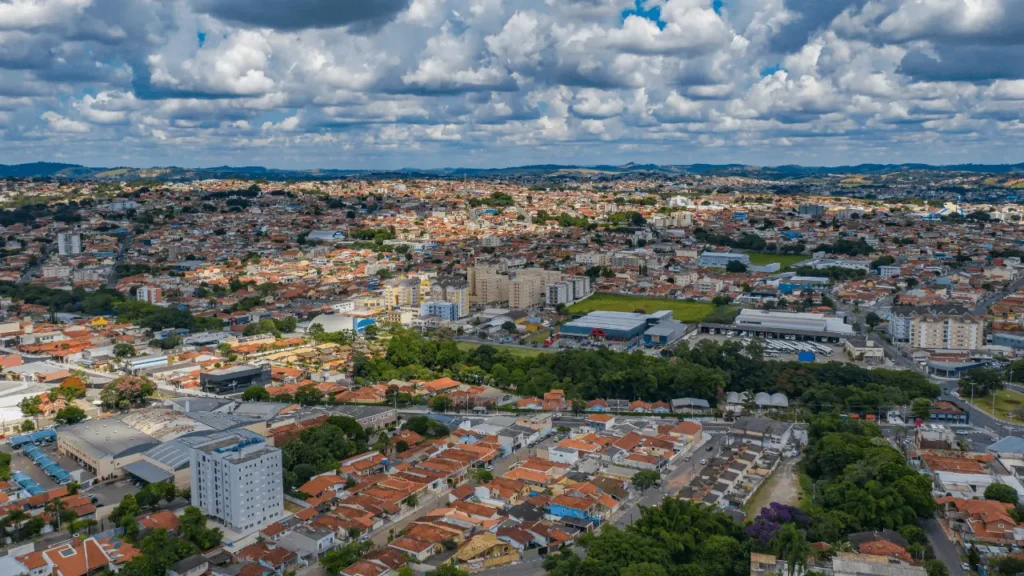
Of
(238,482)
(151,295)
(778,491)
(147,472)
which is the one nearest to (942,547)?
(778,491)

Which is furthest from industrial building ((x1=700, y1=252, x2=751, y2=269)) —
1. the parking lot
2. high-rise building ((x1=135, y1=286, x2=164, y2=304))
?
the parking lot

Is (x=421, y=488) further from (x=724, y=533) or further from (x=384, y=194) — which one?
(x=384, y=194)

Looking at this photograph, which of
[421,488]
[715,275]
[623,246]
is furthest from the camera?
[623,246]

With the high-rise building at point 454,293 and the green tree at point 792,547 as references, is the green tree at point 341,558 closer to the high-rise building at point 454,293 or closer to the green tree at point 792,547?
the green tree at point 792,547

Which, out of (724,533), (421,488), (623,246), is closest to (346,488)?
(421,488)

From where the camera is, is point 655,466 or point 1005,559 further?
point 655,466

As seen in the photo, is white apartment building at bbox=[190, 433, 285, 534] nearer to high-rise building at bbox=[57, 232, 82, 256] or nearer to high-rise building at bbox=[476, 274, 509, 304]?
high-rise building at bbox=[476, 274, 509, 304]
